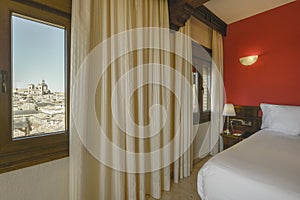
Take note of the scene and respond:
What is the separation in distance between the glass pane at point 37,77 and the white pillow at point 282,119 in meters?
2.71

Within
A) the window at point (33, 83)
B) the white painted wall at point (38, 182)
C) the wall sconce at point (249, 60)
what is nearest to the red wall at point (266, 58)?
the wall sconce at point (249, 60)

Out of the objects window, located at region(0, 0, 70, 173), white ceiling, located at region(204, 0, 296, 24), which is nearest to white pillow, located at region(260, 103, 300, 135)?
white ceiling, located at region(204, 0, 296, 24)

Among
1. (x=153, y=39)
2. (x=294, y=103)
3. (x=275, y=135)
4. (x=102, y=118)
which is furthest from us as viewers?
(x=294, y=103)

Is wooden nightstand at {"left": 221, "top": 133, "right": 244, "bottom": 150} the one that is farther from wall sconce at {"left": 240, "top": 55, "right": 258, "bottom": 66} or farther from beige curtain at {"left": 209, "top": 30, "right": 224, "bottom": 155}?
wall sconce at {"left": 240, "top": 55, "right": 258, "bottom": 66}

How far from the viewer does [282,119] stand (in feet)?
7.52

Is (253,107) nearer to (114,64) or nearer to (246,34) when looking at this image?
(246,34)

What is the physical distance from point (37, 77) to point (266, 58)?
317 centimetres

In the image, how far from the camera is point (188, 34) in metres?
2.32

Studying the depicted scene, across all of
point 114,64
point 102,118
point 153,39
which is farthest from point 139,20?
point 102,118

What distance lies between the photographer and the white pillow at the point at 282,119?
218 cm

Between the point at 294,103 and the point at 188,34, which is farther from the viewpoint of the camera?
the point at 294,103

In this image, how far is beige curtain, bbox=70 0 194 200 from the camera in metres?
1.29

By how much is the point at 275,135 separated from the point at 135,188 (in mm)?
1888

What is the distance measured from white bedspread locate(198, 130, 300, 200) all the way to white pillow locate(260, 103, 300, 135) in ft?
2.15
